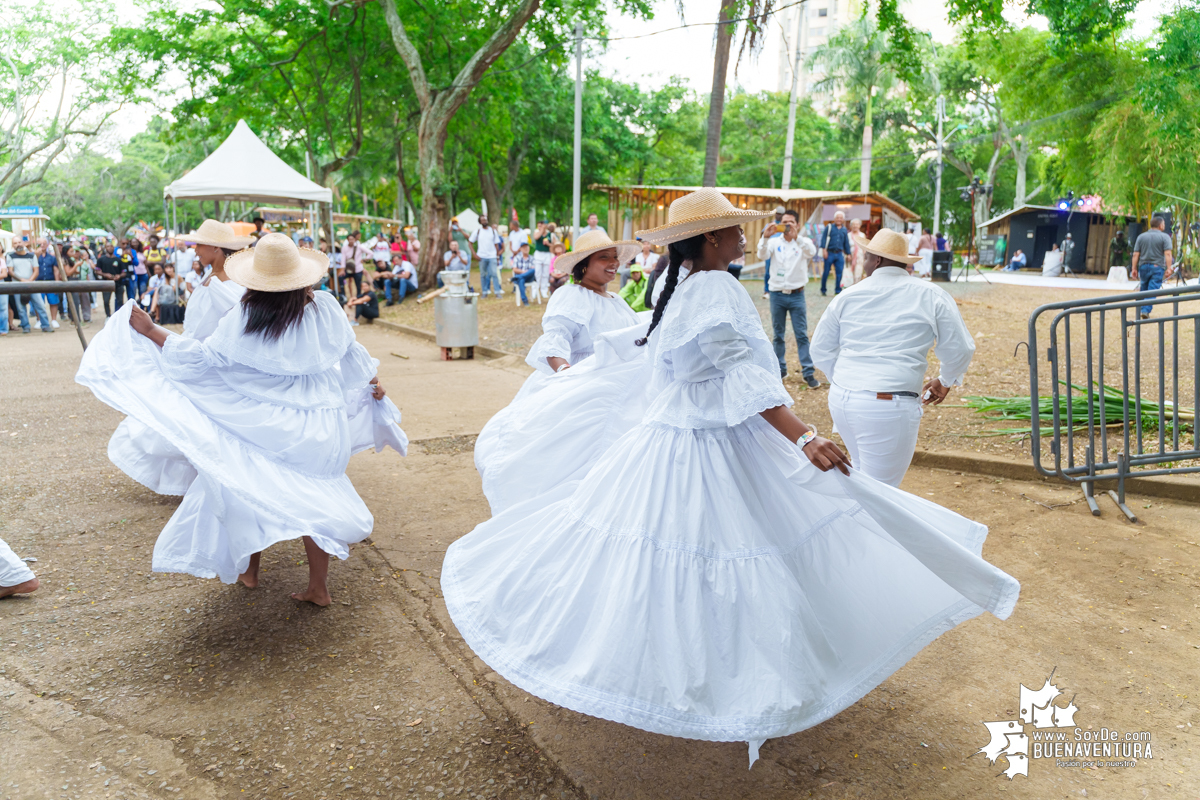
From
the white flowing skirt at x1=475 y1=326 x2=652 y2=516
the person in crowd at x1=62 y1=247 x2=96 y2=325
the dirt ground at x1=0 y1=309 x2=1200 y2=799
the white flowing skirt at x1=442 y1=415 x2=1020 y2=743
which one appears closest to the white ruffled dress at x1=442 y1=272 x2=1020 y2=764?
the white flowing skirt at x1=442 y1=415 x2=1020 y2=743

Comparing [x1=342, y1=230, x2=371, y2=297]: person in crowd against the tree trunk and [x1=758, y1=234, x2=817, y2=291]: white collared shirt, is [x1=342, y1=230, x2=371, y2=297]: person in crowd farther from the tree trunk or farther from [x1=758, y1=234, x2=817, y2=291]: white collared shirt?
[x1=758, y1=234, x2=817, y2=291]: white collared shirt

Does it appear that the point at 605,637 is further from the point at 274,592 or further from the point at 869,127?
the point at 869,127

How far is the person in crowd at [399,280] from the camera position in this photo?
20.0 meters

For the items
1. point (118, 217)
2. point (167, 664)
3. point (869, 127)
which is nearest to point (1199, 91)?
point (167, 664)

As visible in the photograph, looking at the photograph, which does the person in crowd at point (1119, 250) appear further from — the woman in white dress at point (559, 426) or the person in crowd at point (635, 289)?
the woman in white dress at point (559, 426)

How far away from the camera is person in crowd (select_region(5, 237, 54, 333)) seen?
16844 millimetres

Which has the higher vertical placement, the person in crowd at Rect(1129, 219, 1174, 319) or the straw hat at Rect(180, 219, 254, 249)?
the person in crowd at Rect(1129, 219, 1174, 319)

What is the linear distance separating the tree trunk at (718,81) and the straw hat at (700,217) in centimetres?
917

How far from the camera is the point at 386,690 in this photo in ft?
11.0

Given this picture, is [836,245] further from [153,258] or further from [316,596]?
[316,596]

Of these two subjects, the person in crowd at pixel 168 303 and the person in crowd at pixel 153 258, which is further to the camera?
the person in crowd at pixel 153 258

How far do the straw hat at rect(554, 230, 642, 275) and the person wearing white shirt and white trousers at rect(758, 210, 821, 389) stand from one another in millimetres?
4153

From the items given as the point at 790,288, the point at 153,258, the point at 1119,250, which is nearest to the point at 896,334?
the point at 790,288

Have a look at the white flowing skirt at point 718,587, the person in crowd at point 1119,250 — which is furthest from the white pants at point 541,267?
the person in crowd at point 1119,250
